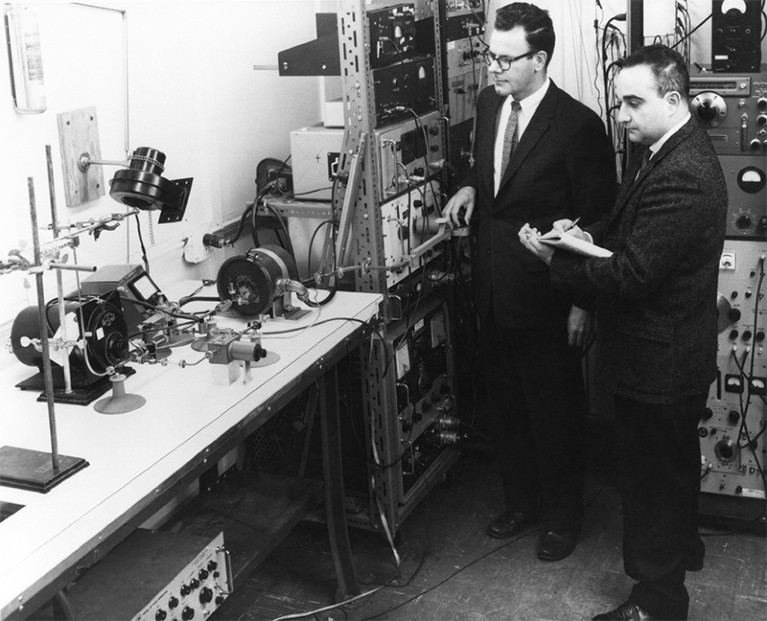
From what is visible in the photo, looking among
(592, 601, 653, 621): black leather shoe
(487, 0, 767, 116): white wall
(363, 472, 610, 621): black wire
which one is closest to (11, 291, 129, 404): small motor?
(363, 472, 610, 621): black wire

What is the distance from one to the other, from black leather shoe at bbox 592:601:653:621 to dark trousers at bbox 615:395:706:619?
2cm

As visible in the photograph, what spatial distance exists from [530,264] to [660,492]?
81 cm

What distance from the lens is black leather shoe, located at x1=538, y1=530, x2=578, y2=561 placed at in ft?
11.0

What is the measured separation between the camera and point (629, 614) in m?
2.91

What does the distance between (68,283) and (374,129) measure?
3.42ft

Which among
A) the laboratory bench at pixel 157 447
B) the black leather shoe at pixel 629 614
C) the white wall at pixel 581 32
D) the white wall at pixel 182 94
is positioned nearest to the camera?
the laboratory bench at pixel 157 447

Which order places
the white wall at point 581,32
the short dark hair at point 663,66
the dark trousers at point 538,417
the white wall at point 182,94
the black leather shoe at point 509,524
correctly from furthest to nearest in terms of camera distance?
1. the white wall at point 581,32
2. the black leather shoe at point 509,524
3. the dark trousers at point 538,417
4. the white wall at point 182,94
5. the short dark hair at point 663,66

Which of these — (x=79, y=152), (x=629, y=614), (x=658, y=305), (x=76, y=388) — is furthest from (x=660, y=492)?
(x=79, y=152)

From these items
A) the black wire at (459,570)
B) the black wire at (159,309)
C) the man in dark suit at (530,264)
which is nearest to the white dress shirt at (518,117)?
the man in dark suit at (530,264)

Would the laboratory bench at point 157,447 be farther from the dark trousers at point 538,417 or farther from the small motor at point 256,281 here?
the dark trousers at point 538,417

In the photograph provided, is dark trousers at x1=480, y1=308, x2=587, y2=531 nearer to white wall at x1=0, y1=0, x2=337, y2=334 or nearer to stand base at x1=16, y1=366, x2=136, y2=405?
white wall at x1=0, y1=0, x2=337, y2=334

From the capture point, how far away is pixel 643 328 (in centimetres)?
271

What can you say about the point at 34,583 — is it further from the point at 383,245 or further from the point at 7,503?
the point at 383,245

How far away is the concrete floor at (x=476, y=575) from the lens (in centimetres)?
312
